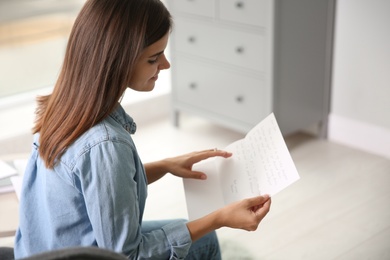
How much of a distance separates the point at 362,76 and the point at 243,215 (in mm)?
1974

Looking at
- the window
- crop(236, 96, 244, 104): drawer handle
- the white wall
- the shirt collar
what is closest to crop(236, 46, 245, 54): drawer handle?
crop(236, 96, 244, 104): drawer handle

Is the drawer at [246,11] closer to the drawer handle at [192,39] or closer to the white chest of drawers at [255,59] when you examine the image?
the white chest of drawers at [255,59]

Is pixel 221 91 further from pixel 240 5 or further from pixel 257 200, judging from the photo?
pixel 257 200

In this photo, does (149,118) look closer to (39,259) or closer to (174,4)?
(174,4)

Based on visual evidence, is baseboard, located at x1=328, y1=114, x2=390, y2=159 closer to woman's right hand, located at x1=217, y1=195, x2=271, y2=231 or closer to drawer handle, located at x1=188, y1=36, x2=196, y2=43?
drawer handle, located at x1=188, y1=36, x2=196, y2=43

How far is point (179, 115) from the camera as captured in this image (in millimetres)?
3850

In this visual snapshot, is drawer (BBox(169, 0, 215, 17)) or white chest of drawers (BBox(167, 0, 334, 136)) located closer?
white chest of drawers (BBox(167, 0, 334, 136))

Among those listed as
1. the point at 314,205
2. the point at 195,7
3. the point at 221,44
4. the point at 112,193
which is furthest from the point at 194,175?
the point at 195,7

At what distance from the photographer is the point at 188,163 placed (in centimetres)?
173

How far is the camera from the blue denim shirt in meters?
1.29

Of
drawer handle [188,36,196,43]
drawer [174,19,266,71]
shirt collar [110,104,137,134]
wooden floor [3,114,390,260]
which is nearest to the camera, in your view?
shirt collar [110,104,137,134]

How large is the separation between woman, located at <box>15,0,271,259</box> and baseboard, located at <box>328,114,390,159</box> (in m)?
2.01

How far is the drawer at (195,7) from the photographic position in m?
3.29

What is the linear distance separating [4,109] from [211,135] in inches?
45.7
